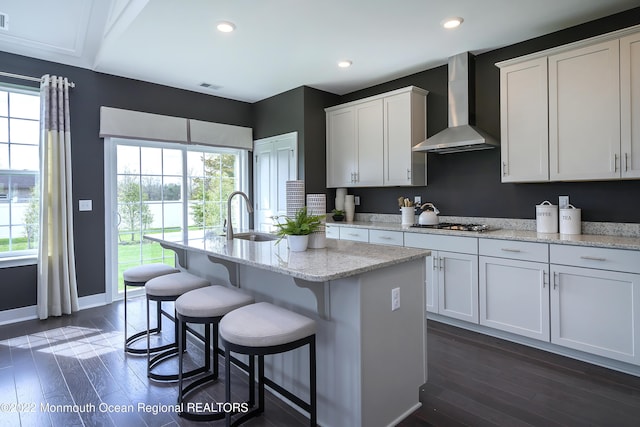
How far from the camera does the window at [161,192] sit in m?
4.38

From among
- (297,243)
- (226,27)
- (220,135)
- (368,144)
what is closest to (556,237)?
(297,243)

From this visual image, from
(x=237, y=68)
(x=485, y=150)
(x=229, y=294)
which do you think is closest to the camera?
(x=229, y=294)

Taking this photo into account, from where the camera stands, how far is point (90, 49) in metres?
3.84

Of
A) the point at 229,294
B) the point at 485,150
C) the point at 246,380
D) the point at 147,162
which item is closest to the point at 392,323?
the point at 229,294

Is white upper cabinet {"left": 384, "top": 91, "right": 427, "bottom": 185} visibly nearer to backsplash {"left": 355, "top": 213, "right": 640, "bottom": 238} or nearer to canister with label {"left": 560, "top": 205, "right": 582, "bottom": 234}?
backsplash {"left": 355, "top": 213, "right": 640, "bottom": 238}

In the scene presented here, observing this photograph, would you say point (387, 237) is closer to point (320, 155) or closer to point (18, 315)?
point (320, 155)

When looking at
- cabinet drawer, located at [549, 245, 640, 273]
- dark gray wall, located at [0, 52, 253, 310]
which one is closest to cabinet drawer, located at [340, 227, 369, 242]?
cabinet drawer, located at [549, 245, 640, 273]

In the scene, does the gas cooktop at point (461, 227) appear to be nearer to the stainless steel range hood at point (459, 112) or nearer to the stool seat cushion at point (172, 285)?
the stainless steel range hood at point (459, 112)

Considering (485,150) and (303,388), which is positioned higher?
(485,150)

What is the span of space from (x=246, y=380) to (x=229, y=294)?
69cm

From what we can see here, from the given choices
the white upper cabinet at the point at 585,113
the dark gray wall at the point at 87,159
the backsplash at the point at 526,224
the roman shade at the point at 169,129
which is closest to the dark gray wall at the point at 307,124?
the roman shade at the point at 169,129

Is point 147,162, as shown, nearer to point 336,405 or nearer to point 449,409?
point 336,405

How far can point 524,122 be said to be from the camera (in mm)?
3172

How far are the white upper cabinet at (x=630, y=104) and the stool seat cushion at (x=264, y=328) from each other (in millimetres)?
2709
